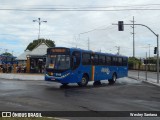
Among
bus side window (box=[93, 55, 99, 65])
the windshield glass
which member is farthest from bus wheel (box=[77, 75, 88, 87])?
the windshield glass

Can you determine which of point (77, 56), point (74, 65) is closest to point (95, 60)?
point (77, 56)

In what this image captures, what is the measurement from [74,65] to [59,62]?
1121 millimetres

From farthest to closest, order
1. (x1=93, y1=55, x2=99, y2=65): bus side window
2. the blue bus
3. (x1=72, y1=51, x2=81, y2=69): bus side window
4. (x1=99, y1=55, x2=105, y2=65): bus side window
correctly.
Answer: (x1=99, y1=55, x2=105, y2=65): bus side window < (x1=93, y1=55, x2=99, y2=65): bus side window < (x1=72, y1=51, x2=81, y2=69): bus side window < the blue bus

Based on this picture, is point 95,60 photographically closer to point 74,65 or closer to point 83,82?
point 83,82

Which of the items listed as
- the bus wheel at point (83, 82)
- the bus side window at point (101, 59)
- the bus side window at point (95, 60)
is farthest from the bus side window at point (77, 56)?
the bus side window at point (101, 59)

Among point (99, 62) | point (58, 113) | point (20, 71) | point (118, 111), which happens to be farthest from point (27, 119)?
point (20, 71)

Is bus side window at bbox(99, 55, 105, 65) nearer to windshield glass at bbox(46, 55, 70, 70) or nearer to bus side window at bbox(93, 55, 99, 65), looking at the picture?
bus side window at bbox(93, 55, 99, 65)

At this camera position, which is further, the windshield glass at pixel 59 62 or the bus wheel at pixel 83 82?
the bus wheel at pixel 83 82

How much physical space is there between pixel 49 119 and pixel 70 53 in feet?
49.0

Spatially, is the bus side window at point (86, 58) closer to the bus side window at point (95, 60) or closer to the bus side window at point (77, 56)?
the bus side window at point (77, 56)

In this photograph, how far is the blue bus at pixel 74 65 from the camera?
81.9ft

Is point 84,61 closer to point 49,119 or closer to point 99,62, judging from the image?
point 99,62

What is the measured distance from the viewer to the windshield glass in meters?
25.0

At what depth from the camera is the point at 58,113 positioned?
12.0m
